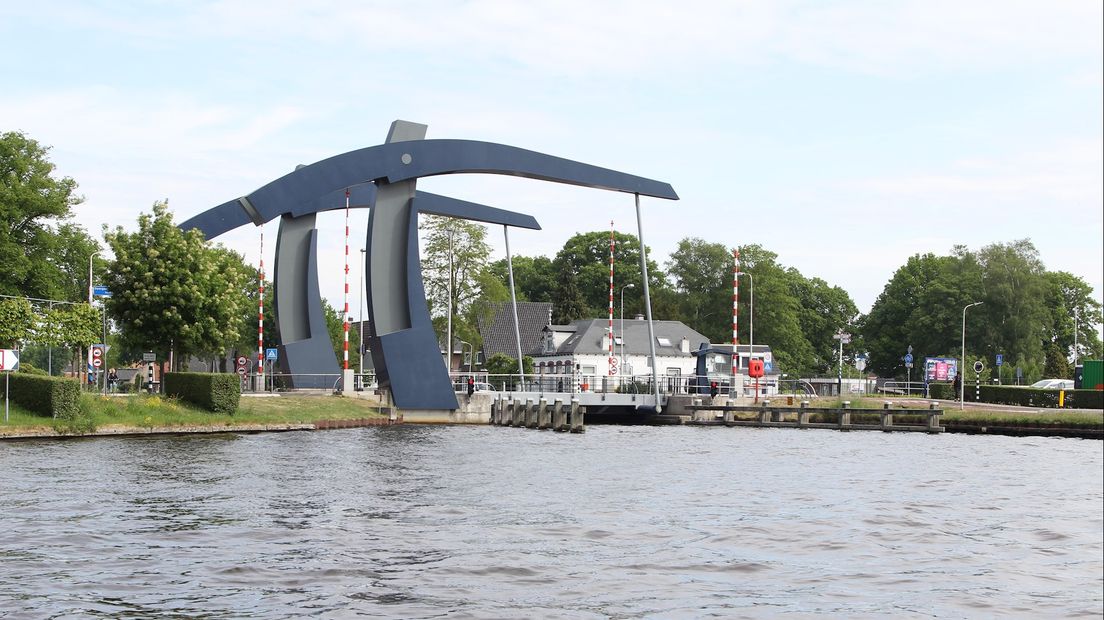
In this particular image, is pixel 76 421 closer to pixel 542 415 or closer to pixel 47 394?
pixel 47 394

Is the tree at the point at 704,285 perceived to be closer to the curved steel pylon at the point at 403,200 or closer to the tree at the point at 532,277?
the tree at the point at 532,277

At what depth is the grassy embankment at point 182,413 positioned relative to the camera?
2627 centimetres

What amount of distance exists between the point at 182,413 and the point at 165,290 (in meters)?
6.12

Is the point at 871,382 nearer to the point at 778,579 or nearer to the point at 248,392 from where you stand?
the point at 248,392

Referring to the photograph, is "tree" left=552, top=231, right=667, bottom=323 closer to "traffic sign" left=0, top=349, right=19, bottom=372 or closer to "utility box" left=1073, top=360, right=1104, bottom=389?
"utility box" left=1073, top=360, right=1104, bottom=389

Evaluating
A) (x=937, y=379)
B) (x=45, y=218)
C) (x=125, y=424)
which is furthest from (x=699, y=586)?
(x=937, y=379)

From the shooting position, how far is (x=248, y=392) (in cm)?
3675

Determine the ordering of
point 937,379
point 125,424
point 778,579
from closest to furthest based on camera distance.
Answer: point 778,579 → point 125,424 → point 937,379

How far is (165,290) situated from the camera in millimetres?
33875

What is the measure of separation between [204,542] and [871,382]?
1978 inches

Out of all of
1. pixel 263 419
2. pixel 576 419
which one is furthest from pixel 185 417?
pixel 576 419

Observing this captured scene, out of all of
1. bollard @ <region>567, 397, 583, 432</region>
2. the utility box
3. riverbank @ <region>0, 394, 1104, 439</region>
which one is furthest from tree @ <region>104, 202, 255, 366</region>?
the utility box

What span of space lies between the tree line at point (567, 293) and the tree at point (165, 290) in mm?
47

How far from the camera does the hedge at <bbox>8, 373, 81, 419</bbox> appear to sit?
26.1 metres
